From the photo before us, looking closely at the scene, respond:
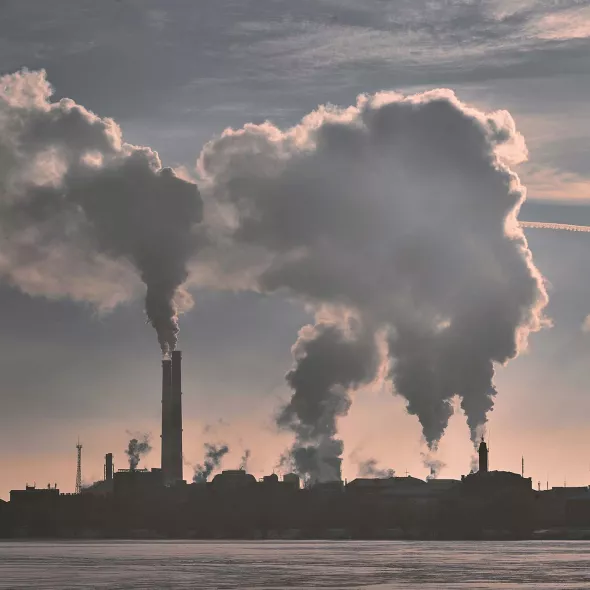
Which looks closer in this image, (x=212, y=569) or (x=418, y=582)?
(x=418, y=582)

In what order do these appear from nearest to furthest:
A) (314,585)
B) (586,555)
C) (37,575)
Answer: (314,585) < (37,575) < (586,555)

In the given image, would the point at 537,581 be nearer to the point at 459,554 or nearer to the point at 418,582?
the point at 418,582

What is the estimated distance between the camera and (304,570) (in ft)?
380

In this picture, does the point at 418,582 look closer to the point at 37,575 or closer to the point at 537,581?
the point at 537,581

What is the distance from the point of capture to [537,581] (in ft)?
328

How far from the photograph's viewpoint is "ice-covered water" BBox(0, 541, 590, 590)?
98375 millimetres

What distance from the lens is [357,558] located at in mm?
141625

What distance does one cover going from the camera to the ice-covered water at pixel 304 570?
323 ft

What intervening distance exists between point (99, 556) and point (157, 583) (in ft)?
188

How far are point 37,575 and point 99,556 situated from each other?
44934 millimetres

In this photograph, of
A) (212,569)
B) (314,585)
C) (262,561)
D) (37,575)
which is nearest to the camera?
(314,585)

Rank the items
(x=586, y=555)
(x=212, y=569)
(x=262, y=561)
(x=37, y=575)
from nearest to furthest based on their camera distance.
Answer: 1. (x=37, y=575)
2. (x=212, y=569)
3. (x=262, y=561)
4. (x=586, y=555)

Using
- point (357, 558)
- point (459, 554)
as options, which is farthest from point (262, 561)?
point (459, 554)

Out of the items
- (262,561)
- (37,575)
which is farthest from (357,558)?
(37,575)
